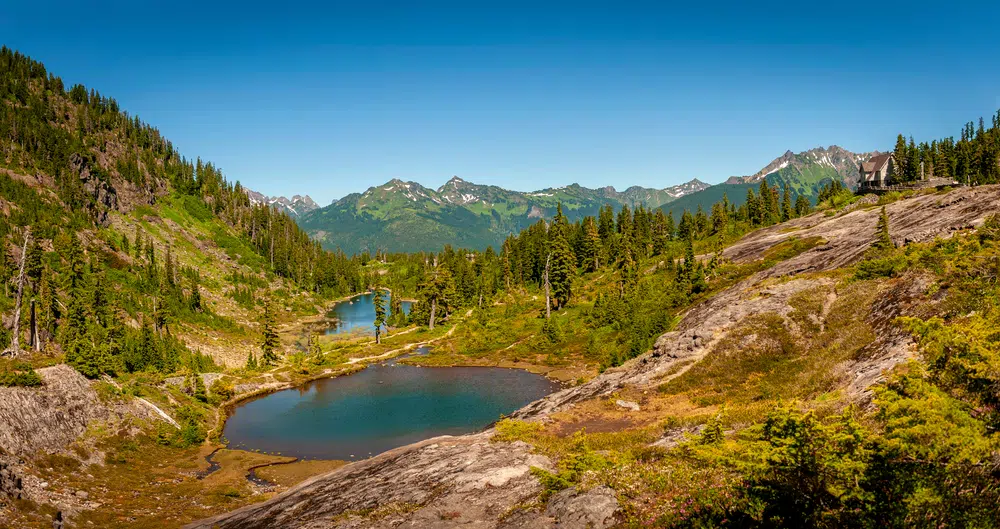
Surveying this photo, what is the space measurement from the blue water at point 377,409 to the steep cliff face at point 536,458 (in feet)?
46.3

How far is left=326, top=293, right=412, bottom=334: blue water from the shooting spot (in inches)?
5233

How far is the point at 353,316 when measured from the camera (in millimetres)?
159875

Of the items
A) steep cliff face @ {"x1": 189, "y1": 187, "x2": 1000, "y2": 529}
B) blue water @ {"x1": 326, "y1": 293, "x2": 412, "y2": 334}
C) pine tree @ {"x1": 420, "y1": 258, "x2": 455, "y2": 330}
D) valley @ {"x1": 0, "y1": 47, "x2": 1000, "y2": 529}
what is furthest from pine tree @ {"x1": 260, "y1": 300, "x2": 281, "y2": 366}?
steep cliff face @ {"x1": 189, "y1": 187, "x2": 1000, "y2": 529}

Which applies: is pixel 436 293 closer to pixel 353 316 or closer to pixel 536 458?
pixel 353 316

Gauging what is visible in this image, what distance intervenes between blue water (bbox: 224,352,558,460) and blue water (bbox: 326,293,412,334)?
53.3m

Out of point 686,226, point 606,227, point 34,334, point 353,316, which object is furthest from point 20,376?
point 686,226

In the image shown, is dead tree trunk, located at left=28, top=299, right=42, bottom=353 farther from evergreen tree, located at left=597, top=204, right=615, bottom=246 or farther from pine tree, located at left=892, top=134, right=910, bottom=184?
pine tree, located at left=892, top=134, right=910, bottom=184

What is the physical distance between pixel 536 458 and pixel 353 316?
473ft

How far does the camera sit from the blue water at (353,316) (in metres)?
133

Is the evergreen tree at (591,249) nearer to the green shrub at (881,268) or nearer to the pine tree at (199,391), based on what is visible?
the green shrub at (881,268)

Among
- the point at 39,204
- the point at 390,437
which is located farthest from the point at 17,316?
the point at 39,204

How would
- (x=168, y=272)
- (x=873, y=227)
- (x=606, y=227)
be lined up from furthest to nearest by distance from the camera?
(x=606, y=227), (x=168, y=272), (x=873, y=227)

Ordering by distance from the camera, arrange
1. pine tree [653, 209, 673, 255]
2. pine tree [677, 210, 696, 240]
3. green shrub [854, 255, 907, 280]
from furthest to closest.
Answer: pine tree [677, 210, 696, 240]
pine tree [653, 209, 673, 255]
green shrub [854, 255, 907, 280]

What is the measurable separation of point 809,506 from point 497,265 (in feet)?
499
